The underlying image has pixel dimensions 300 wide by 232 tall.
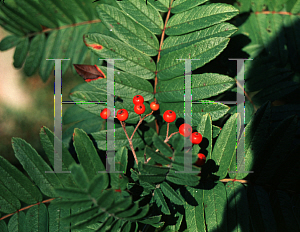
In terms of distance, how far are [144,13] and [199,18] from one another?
11.0 inches

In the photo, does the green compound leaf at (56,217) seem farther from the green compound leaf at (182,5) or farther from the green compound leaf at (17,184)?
the green compound leaf at (182,5)

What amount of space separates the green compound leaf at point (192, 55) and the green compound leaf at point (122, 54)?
0.25ft

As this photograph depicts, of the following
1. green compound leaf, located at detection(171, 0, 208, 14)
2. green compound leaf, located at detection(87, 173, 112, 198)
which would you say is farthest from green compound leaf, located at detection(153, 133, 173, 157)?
green compound leaf, located at detection(171, 0, 208, 14)

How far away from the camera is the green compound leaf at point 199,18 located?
1132 mm

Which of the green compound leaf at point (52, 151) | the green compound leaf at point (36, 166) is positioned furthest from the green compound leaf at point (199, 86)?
the green compound leaf at point (36, 166)

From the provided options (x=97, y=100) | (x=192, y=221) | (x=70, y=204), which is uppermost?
(x=97, y=100)

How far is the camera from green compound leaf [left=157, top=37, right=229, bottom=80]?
1.07 metres

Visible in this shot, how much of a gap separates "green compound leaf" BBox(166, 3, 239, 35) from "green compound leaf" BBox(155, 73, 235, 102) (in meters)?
0.25

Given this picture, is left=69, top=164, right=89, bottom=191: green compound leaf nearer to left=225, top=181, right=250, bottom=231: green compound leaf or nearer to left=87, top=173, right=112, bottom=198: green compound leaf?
left=87, top=173, right=112, bottom=198: green compound leaf

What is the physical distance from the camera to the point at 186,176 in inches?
34.1

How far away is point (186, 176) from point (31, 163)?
2.27 ft

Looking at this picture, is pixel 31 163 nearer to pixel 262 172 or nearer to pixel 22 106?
pixel 262 172

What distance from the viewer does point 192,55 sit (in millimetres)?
1105

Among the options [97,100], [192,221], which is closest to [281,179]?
[192,221]
